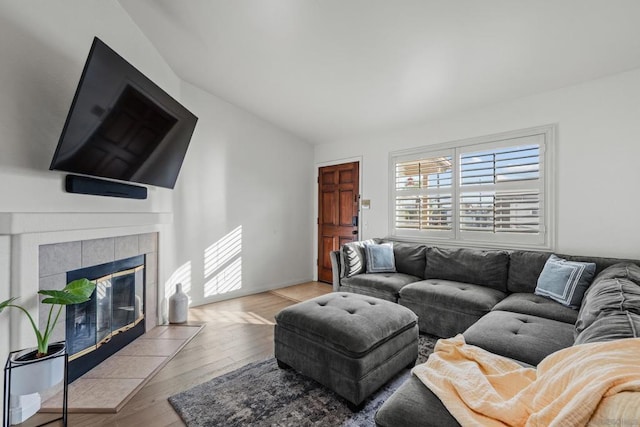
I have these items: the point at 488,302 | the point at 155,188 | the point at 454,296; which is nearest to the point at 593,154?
the point at 488,302

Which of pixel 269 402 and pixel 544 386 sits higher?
pixel 544 386

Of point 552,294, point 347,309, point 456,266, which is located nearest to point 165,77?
point 347,309

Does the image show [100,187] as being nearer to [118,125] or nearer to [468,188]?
[118,125]

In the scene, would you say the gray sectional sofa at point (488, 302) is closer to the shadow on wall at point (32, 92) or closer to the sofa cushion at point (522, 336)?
the sofa cushion at point (522, 336)

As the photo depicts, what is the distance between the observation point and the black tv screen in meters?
1.73

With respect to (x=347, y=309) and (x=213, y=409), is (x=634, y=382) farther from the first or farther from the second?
(x=213, y=409)

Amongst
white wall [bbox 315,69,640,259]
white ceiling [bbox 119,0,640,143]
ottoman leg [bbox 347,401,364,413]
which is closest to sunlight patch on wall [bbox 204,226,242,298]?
white ceiling [bbox 119,0,640,143]

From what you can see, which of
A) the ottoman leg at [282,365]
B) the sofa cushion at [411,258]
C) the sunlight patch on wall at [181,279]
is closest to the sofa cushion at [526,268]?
the sofa cushion at [411,258]

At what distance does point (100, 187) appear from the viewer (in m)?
2.19

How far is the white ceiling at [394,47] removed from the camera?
82.6 inches

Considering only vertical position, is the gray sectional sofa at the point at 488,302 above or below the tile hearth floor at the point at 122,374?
above

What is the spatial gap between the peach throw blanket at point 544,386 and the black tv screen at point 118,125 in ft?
7.41

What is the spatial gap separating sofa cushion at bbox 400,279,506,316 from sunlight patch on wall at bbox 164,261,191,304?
2.53 meters

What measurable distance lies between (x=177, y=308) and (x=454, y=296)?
2.78 m
